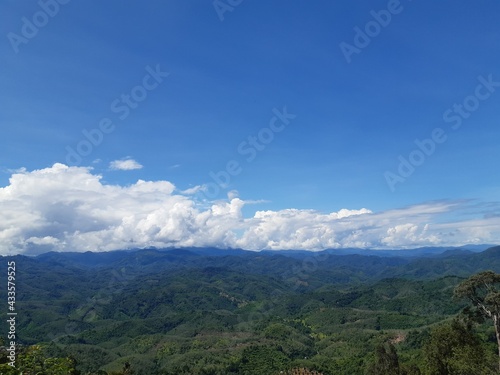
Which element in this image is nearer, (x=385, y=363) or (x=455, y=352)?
(x=455, y=352)

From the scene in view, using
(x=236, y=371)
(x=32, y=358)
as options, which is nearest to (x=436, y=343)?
(x=32, y=358)

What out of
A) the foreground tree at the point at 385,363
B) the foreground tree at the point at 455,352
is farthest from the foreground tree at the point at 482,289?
the foreground tree at the point at 385,363

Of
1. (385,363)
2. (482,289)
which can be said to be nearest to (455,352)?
(482,289)

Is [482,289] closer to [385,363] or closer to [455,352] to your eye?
[455,352]

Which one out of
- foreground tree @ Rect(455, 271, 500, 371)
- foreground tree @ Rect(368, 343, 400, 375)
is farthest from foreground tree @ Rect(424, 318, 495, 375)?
foreground tree @ Rect(368, 343, 400, 375)

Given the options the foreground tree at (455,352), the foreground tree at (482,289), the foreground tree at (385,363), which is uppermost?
the foreground tree at (482,289)

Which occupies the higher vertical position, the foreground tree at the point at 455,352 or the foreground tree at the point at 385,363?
the foreground tree at the point at 455,352

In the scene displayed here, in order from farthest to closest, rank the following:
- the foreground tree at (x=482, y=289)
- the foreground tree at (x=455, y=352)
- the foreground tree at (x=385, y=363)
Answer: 1. the foreground tree at (x=385, y=363)
2. the foreground tree at (x=455, y=352)
3. the foreground tree at (x=482, y=289)

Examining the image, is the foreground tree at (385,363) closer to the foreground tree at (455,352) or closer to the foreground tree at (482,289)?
the foreground tree at (455,352)

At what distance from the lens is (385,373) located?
6128 centimetres

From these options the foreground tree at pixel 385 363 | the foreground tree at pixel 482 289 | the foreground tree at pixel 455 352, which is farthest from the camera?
the foreground tree at pixel 385 363

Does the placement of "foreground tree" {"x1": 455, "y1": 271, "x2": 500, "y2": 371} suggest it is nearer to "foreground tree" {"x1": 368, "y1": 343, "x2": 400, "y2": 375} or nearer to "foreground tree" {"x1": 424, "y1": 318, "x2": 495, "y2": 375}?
"foreground tree" {"x1": 424, "y1": 318, "x2": 495, "y2": 375}

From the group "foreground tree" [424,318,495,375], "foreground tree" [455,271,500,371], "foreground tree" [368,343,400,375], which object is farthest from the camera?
"foreground tree" [368,343,400,375]

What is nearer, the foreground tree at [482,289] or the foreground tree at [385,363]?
the foreground tree at [482,289]
